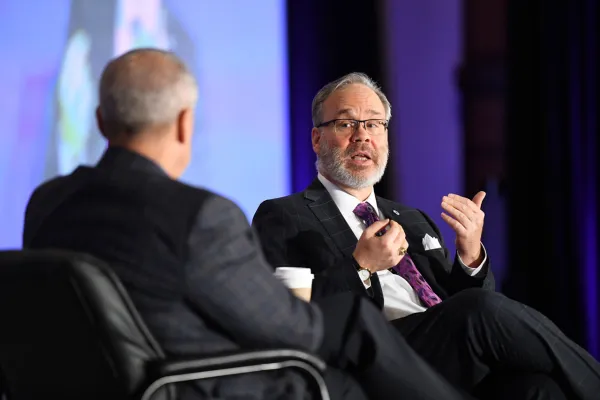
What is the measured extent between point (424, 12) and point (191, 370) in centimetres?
423

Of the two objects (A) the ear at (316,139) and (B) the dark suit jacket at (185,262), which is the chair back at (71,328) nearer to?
(B) the dark suit jacket at (185,262)

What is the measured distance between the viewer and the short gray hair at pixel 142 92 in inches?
62.8

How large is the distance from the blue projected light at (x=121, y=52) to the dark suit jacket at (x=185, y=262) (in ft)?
7.80

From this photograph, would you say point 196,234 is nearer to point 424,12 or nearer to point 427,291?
point 427,291

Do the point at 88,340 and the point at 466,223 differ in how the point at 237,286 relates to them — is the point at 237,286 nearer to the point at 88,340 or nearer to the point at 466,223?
the point at 88,340

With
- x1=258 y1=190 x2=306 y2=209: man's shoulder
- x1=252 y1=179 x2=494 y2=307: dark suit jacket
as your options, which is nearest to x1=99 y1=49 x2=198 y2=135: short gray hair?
x1=252 y1=179 x2=494 y2=307: dark suit jacket

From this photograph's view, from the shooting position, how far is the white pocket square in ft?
9.29

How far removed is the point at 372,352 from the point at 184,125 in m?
0.58

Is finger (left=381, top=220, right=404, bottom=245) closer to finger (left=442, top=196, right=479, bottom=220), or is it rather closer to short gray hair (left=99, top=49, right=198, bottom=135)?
finger (left=442, top=196, right=479, bottom=220)

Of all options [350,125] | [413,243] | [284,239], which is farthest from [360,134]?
[284,239]

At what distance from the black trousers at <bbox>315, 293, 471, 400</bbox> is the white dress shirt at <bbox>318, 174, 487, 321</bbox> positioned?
69cm

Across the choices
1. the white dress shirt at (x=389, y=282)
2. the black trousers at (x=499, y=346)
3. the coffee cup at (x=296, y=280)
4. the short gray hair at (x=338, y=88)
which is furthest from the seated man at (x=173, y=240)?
the short gray hair at (x=338, y=88)

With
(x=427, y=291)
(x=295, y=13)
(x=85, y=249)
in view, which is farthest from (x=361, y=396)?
(x=295, y=13)

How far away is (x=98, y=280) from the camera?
1416mm
